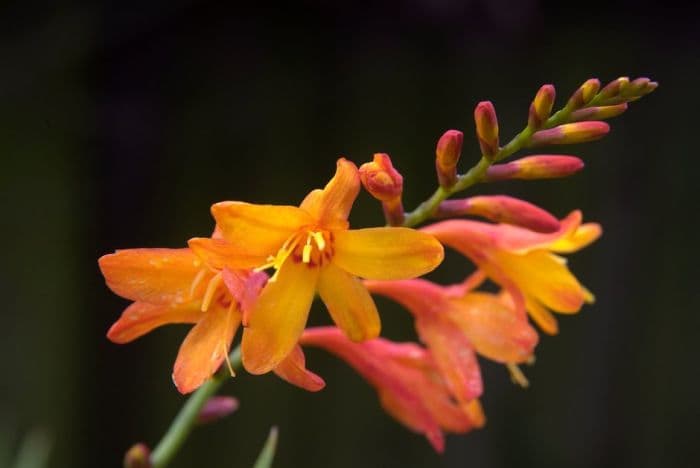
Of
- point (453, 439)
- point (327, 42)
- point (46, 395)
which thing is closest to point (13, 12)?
point (327, 42)

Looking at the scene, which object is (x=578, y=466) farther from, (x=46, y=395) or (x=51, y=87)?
(x=51, y=87)

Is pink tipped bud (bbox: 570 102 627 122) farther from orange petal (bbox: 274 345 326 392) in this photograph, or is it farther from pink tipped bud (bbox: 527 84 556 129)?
orange petal (bbox: 274 345 326 392)

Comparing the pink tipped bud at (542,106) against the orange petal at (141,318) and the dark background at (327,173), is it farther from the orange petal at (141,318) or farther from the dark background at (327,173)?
the dark background at (327,173)

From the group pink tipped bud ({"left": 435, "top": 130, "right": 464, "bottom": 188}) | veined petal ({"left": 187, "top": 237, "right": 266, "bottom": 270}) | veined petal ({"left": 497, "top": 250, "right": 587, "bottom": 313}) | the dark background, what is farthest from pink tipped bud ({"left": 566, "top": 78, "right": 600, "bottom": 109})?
the dark background

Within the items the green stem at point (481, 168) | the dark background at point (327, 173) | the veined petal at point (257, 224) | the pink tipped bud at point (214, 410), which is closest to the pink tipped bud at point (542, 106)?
the green stem at point (481, 168)

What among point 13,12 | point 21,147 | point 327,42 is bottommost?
point 21,147

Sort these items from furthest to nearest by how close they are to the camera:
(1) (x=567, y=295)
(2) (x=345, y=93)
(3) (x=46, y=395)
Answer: (3) (x=46, y=395), (2) (x=345, y=93), (1) (x=567, y=295)

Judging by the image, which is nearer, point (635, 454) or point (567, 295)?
point (567, 295)

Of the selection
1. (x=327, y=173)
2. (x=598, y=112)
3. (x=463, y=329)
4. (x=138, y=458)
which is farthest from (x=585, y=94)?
(x=327, y=173)
